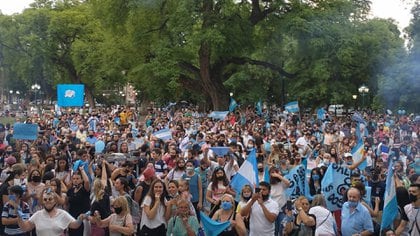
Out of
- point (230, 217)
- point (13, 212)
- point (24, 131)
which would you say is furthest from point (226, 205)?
point (24, 131)

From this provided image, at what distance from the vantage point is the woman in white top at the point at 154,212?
7.57m

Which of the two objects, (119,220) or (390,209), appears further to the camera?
(390,209)

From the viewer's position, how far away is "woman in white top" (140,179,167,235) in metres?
7.57

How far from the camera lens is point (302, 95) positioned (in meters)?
42.5

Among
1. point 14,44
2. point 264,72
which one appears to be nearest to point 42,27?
point 14,44

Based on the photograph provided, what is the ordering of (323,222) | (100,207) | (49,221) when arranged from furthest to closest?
(100,207) < (323,222) < (49,221)

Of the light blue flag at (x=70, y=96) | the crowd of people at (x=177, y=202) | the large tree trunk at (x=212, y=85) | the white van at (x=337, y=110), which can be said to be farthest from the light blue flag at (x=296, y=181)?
the white van at (x=337, y=110)

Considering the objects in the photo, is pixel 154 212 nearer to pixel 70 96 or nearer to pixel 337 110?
pixel 70 96

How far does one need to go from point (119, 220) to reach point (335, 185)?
4142 mm

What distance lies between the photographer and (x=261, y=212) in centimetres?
751

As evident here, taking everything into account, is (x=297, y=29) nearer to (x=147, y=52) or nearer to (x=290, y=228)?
(x=147, y=52)

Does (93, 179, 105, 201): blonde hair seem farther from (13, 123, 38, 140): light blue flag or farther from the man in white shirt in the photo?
(13, 123, 38, 140): light blue flag

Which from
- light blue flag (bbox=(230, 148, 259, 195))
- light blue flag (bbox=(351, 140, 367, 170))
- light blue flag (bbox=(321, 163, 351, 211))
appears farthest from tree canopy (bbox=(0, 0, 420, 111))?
light blue flag (bbox=(230, 148, 259, 195))

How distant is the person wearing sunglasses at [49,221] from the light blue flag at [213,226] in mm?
1628
